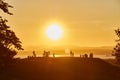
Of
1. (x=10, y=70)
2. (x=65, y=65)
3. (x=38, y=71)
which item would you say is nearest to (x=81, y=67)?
(x=65, y=65)

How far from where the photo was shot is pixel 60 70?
67.6 m

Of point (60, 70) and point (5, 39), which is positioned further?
point (60, 70)

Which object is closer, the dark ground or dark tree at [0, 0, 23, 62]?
dark tree at [0, 0, 23, 62]

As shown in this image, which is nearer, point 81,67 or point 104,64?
point 81,67

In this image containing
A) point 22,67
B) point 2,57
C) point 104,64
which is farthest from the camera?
point 104,64

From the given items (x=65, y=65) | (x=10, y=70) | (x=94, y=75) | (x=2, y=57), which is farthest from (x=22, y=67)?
(x=2, y=57)

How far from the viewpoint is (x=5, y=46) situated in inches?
1788

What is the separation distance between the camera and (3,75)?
62250 mm

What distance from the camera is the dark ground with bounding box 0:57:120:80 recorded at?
64.3 metres

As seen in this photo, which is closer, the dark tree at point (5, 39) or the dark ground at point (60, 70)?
the dark tree at point (5, 39)

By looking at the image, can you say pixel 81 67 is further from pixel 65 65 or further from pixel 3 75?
pixel 3 75

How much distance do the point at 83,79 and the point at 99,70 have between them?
7066 mm

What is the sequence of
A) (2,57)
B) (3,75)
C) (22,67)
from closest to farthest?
1. (2,57)
2. (3,75)
3. (22,67)

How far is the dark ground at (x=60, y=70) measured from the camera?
211ft
